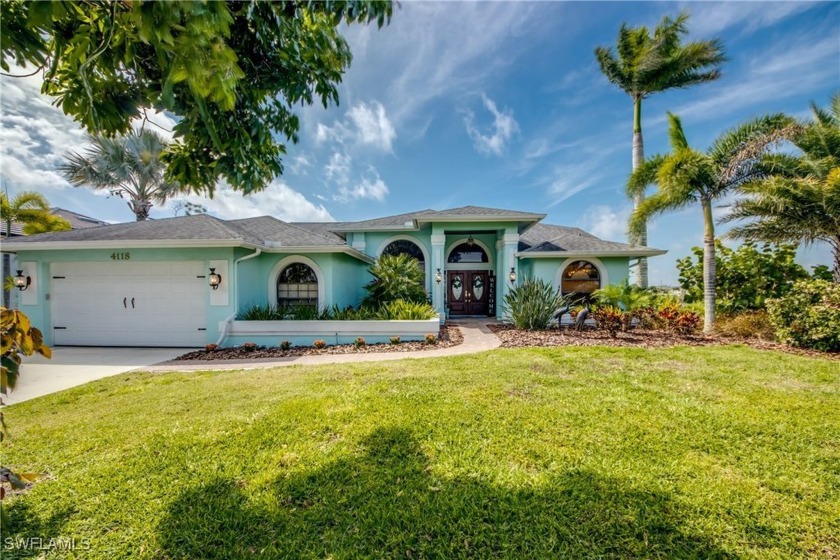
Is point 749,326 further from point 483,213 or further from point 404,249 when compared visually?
point 404,249

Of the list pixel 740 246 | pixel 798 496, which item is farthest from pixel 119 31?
pixel 740 246

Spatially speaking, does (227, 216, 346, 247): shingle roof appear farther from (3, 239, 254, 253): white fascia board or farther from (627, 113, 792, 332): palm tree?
(627, 113, 792, 332): palm tree

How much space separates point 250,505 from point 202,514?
34 cm

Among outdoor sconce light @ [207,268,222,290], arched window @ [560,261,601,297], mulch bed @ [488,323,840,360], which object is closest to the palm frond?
arched window @ [560,261,601,297]

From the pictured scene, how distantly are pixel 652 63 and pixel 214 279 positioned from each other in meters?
21.4

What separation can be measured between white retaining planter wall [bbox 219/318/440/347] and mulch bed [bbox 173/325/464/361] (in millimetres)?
240

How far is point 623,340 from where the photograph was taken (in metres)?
9.24

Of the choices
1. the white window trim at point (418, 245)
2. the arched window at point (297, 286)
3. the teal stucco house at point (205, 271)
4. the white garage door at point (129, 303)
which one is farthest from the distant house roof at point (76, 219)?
the white window trim at point (418, 245)

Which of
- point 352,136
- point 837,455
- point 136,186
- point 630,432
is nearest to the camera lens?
point 837,455

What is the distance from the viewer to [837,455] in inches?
128

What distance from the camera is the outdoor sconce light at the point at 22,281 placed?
961 centimetres

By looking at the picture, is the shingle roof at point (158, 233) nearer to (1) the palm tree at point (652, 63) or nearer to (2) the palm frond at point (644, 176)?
(2) the palm frond at point (644, 176)

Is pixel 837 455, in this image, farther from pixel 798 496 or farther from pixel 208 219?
pixel 208 219

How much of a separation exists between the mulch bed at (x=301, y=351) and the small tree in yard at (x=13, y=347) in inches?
272
